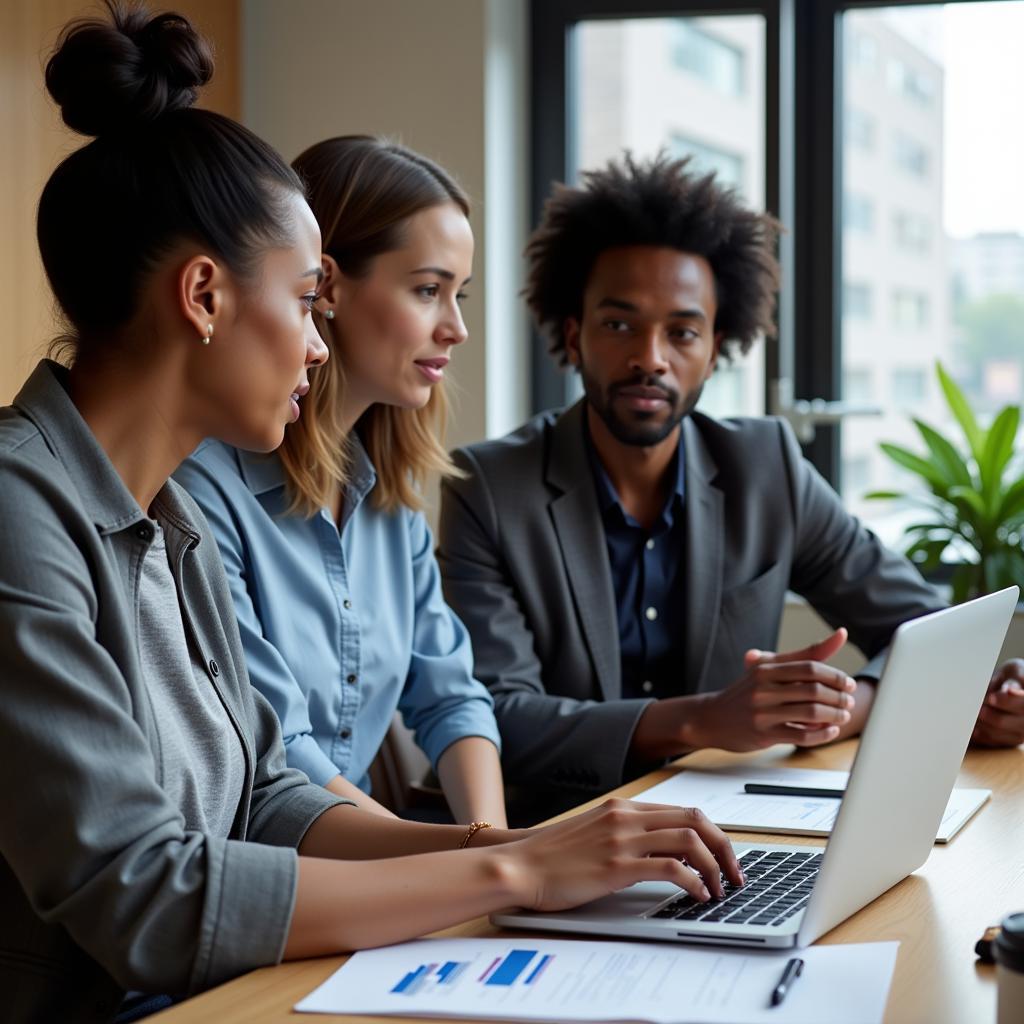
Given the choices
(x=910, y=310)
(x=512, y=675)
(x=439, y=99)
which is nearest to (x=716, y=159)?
(x=910, y=310)

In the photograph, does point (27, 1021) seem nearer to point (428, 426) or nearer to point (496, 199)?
point (428, 426)

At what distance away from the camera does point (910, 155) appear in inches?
138

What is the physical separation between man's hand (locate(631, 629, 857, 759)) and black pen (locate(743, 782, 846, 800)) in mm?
103

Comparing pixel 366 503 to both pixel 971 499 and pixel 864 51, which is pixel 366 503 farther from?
pixel 864 51

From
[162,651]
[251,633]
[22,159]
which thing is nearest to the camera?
[162,651]

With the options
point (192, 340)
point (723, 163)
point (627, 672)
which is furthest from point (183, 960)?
point (723, 163)

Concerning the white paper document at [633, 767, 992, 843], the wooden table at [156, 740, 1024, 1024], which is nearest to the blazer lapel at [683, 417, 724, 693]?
the white paper document at [633, 767, 992, 843]

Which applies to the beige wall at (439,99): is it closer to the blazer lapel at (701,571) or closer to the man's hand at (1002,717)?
the blazer lapel at (701,571)

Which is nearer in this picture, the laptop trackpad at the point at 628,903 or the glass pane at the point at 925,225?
the laptop trackpad at the point at 628,903

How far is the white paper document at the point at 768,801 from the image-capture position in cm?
146

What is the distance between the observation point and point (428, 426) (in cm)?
200

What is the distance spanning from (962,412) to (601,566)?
144 centimetres

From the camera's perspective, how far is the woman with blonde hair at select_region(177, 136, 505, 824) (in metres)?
1.77

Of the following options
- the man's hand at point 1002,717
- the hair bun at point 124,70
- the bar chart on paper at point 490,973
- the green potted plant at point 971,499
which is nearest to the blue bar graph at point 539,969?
the bar chart on paper at point 490,973
